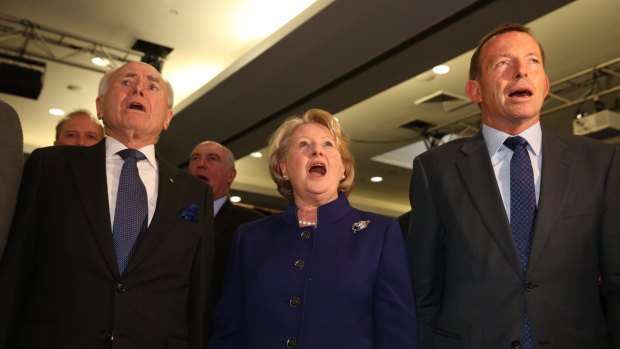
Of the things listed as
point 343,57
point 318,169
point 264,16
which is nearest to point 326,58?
point 343,57

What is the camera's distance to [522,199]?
6.42ft

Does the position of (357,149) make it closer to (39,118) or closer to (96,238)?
(39,118)

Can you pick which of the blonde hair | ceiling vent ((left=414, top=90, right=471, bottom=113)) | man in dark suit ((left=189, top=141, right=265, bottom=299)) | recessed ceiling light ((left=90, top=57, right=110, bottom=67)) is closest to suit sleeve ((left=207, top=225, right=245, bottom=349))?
the blonde hair

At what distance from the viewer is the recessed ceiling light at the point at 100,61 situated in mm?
7494

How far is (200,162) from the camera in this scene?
458 centimetres

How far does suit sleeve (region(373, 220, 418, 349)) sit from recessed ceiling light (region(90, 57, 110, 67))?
617 cm

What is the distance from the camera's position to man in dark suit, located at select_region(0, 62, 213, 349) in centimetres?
190

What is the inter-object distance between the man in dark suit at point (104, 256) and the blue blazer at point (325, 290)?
0.55 ft

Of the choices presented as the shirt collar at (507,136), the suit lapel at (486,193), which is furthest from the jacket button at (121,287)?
the shirt collar at (507,136)

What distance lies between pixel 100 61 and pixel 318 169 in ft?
20.4

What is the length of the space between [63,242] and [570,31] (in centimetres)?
584

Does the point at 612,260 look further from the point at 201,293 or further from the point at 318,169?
the point at 201,293

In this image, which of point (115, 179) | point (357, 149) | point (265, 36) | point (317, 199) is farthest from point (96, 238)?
point (357, 149)

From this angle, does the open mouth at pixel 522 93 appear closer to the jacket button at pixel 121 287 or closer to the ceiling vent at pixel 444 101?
the jacket button at pixel 121 287
